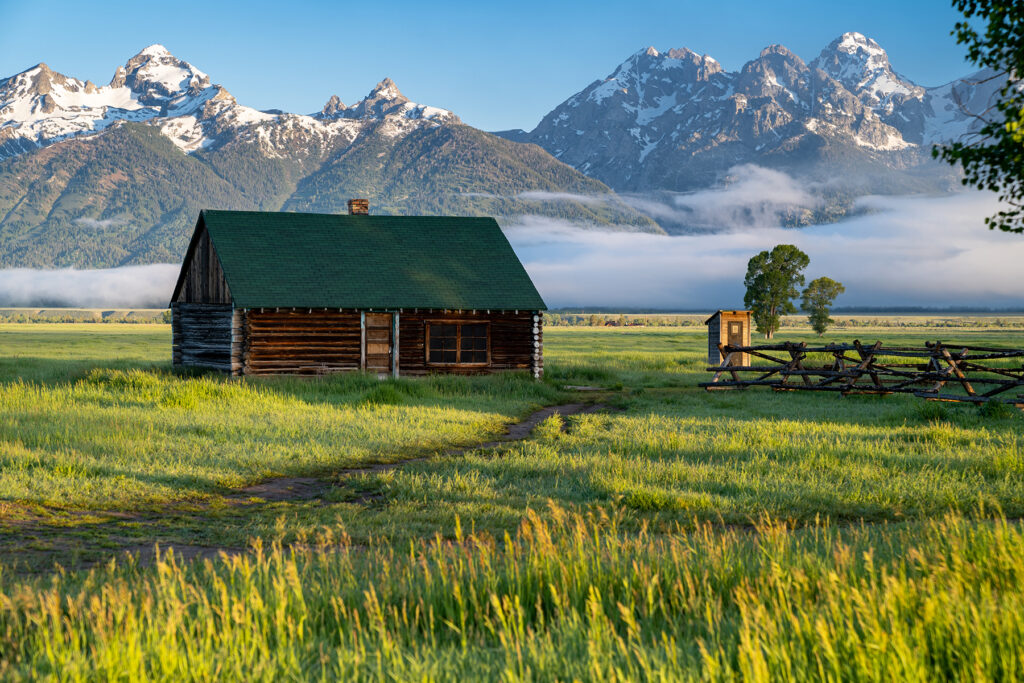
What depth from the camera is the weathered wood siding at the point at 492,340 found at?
1182 inches

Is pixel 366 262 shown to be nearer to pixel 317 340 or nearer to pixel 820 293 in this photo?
pixel 317 340

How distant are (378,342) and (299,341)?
277 cm

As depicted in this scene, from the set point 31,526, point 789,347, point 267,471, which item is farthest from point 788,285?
point 31,526

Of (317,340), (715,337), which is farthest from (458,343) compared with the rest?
(715,337)

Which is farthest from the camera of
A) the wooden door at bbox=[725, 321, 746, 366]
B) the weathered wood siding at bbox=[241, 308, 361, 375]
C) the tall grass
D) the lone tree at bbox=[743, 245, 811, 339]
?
the lone tree at bbox=[743, 245, 811, 339]

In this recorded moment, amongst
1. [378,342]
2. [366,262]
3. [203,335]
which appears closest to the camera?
[378,342]

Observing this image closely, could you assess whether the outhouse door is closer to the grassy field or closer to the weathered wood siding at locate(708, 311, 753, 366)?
the weathered wood siding at locate(708, 311, 753, 366)

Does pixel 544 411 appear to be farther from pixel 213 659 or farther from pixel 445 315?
pixel 213 659

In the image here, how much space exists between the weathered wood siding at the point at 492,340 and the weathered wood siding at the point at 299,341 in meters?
1.77

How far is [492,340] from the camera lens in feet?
101

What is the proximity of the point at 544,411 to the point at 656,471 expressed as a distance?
36.6ft

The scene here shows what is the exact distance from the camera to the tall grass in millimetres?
4293

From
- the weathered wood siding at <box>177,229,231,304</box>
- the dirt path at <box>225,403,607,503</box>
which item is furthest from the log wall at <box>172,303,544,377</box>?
the dirt path at <box>225,403,607,503</box>

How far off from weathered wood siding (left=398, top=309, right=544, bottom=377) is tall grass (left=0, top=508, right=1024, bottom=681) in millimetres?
23044
